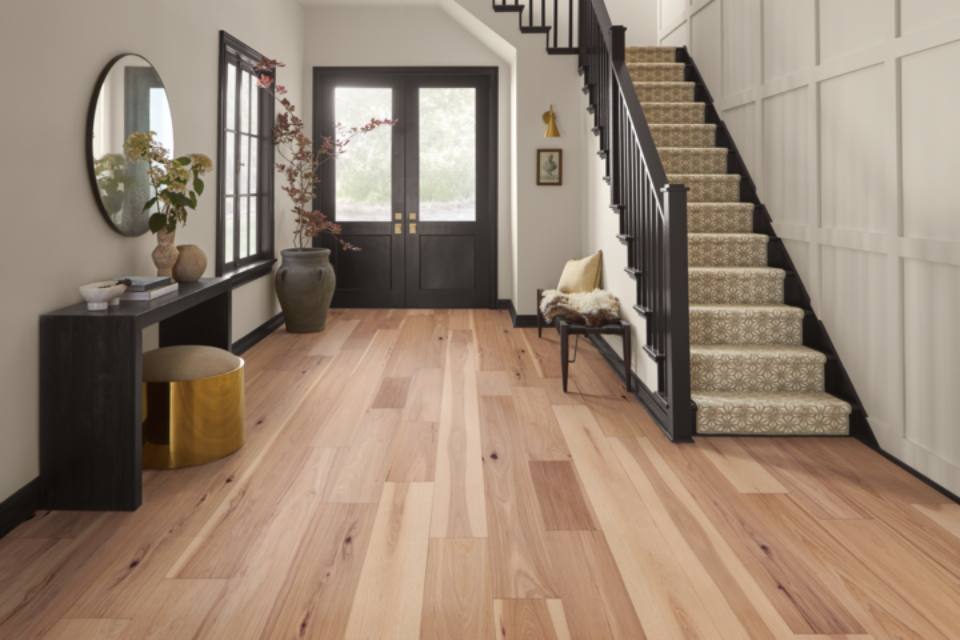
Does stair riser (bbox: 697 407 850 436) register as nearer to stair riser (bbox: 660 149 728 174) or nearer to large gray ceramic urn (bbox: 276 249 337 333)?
stair riser (bbox: 660 149 728 174)

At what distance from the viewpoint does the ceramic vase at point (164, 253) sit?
3930 millimetres

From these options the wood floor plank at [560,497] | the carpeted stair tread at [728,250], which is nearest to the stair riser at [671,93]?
the carpeted stair tread at [728,250]

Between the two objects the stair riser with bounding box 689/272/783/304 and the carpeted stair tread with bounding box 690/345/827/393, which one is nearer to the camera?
the carpeted stair tread with bounding box 690/345/827/393

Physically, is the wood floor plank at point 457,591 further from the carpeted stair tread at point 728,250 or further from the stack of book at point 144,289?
the carpeted stair tread at point 728,250

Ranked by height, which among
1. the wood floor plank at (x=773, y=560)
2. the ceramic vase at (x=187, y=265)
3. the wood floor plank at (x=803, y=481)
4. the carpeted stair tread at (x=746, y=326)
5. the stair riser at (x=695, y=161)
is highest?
the stair riser at (x=695, y=161)

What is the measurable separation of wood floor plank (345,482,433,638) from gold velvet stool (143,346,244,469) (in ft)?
2.81

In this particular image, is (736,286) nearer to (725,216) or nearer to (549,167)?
(725,216)

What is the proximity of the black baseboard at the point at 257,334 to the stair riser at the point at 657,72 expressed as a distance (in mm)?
3658

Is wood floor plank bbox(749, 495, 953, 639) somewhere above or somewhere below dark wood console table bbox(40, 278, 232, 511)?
below

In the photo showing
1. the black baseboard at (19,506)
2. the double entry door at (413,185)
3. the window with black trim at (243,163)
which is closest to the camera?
the black baseboard at (19,506)

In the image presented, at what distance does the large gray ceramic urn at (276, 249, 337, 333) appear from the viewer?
267 inches

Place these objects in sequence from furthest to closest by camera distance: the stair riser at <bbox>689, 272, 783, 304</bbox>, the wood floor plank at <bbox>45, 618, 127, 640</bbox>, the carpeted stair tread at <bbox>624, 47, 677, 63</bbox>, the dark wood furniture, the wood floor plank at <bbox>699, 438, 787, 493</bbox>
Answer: the carpeted stair tread at <bbox>624, 47, 677, 63</bbox> < the dark wood furniture < the stair riser at <bbox>689, 272, 783, 304</bbox> < the wood floor plank at <bbox>699, 438, 787, 493</bbox> < the wood floor plank at <bbox>45, 618, 127, 640</bbox>

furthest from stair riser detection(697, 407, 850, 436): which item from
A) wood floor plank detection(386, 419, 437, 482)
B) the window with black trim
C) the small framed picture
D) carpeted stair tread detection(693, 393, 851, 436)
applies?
the small framed picture

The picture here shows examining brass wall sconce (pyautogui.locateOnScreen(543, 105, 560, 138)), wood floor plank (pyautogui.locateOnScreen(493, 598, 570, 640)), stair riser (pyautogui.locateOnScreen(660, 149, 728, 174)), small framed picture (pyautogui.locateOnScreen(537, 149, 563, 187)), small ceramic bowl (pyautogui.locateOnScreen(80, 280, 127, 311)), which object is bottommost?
wood floor plank (pyautogui.locateOnScreen(493, 598, 570, 640))
